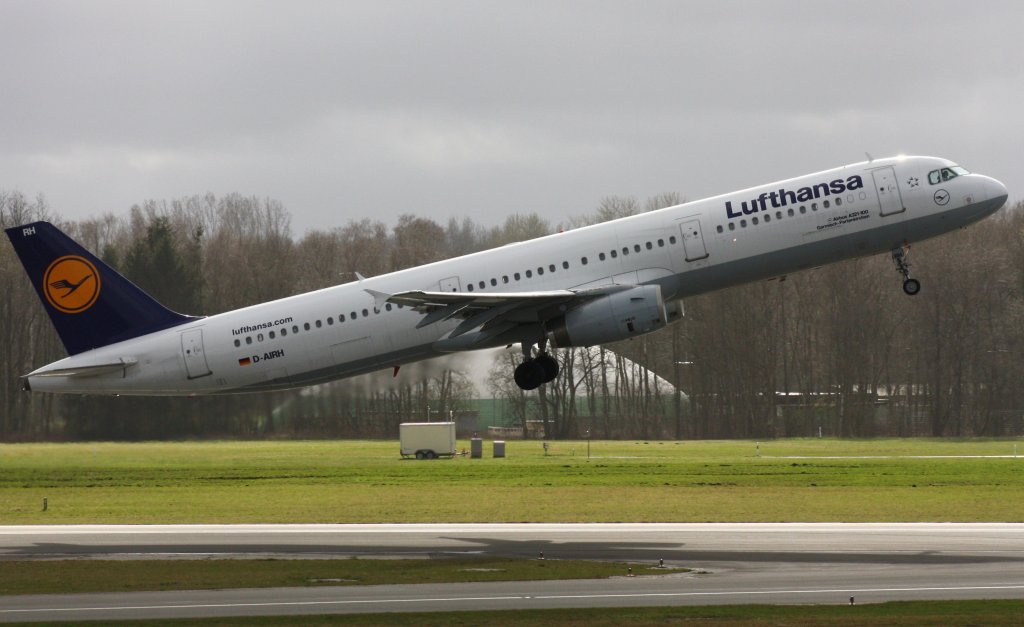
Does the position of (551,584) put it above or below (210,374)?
below

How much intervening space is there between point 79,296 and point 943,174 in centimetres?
3142

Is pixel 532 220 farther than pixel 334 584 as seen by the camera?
Yes

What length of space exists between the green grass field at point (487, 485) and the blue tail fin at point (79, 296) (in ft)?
24.6

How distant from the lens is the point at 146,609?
1214 inches

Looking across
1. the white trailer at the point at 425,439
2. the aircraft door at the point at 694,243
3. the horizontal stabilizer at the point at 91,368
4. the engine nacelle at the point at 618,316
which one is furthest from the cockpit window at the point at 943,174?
the white trailer at the point at 425,439

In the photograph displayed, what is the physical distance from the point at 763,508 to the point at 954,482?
13.8 m

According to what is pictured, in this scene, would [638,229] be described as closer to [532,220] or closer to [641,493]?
[641,493]

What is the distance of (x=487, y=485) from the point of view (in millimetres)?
63469

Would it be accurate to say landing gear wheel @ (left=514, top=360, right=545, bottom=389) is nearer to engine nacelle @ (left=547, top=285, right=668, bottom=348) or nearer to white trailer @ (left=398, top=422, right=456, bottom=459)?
engine nacelle @ (left=547, top=285, right=668, bottom=348)

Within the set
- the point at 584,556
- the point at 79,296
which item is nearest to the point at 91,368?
the point at 79,296

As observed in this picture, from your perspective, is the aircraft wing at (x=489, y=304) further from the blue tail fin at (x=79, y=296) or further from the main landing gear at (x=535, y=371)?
the blue tail fin at (x=79, y=296)

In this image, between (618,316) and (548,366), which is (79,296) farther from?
(618,316)

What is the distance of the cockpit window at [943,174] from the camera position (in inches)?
1777

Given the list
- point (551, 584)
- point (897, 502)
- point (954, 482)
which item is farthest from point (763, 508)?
point (551, 584)
